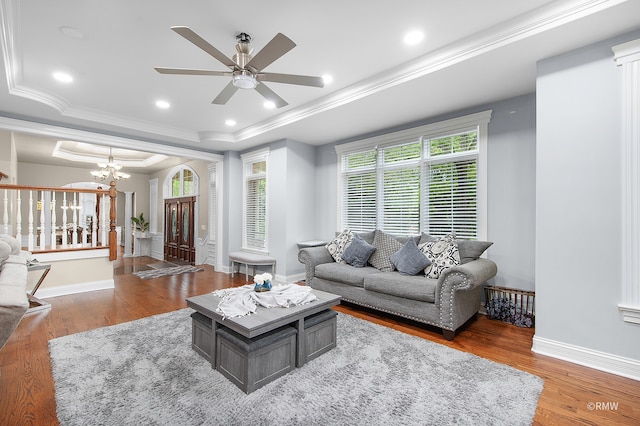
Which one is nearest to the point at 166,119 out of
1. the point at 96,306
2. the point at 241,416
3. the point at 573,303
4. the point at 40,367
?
the point at 96,306

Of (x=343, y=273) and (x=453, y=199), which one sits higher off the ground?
(x=453, y=199)

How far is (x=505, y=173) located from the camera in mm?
3650

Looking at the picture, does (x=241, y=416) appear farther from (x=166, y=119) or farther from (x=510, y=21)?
(x=166, y=119)

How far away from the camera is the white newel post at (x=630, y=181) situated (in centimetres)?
225

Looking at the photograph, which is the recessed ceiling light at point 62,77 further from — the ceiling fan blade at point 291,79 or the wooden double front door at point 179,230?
the wooden double front door at point 179,230

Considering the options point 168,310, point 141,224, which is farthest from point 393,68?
point 141,224

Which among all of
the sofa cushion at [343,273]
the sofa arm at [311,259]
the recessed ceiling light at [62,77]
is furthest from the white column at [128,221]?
the sofa cushion at [343,273]

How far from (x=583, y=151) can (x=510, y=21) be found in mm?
1284

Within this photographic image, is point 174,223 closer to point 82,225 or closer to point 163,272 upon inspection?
point 163,272

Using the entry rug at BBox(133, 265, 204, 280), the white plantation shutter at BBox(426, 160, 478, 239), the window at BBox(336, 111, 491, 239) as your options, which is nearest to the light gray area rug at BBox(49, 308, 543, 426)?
the white plantation shutter at BBox(426, 160, 478, 239)

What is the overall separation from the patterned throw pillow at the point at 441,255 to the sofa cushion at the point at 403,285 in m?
0.15

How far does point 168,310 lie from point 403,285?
10.0ft

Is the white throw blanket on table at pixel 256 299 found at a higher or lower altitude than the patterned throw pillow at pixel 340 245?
lower

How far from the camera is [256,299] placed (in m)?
2.50
